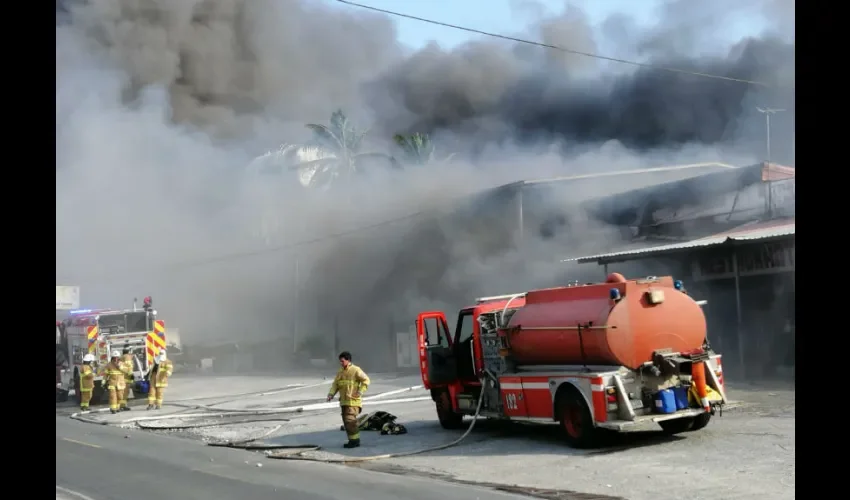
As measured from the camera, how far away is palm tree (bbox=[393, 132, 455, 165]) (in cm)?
3750

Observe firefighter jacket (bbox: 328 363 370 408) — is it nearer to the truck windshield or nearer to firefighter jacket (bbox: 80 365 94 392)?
firefighter jacket (bbox: 80 365 94 392)

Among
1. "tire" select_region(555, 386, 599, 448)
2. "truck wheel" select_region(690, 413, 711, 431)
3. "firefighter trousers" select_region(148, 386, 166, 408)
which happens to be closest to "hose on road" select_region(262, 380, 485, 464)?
"tire" select_region(555, 386, 599, 448)

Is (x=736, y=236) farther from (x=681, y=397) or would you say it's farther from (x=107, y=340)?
(x=107, y=340)

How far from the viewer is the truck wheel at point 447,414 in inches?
482

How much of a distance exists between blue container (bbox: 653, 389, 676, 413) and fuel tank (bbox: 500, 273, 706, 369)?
435 millimetres

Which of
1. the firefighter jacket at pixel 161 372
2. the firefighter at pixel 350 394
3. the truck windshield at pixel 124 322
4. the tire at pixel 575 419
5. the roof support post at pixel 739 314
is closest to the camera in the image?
the tire at pixel 575 419

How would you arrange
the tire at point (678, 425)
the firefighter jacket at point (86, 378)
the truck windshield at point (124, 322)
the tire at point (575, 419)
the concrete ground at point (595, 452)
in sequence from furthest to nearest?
the truck windshield at point (124, 322), the firefighter jacket at point (86, 378), the tire at point (678, 425), the tire at point (575, 419), the concrete ground at point (595, 452)

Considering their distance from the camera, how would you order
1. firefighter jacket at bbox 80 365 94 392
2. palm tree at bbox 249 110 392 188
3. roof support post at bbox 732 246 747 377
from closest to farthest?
roof support post at bbox 732 246 747 377
firefighter jacket at bbox 80 365 94 392
palm tree at bbox 249 110 392 188

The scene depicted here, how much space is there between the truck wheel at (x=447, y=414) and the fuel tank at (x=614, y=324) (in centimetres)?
203

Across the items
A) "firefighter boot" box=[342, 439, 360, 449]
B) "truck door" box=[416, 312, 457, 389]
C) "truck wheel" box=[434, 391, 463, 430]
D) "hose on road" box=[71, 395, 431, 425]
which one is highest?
"truck door" box=[416, 312, 457, 389]

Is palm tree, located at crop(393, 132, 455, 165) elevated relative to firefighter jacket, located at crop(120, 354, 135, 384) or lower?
elevated

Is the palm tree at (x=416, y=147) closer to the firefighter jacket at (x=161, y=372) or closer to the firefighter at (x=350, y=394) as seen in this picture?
the firefighter jacket at (x=161, y=372)

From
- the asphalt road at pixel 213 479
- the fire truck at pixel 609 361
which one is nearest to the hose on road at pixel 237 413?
the asphalt road at pixel 213 479

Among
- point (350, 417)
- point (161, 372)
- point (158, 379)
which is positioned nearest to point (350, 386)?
point (350, 417)
